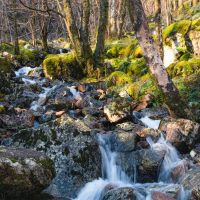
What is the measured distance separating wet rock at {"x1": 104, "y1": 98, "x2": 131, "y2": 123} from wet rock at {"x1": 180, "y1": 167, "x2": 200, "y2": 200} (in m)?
3.03

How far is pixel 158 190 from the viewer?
605 cm

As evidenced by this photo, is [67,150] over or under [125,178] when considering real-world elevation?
over

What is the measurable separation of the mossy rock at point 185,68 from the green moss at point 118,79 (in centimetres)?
168

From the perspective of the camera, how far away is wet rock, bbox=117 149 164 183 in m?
6.62

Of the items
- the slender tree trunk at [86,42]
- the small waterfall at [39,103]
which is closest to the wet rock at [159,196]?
the small waterfall at [39,103]

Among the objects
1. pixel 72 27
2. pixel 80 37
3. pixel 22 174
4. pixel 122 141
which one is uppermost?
pixel 72 27

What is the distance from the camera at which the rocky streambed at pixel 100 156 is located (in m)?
5.03

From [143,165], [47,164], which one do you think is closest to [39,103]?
[143,165]

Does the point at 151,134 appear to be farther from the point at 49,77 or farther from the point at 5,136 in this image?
the point at 49,77

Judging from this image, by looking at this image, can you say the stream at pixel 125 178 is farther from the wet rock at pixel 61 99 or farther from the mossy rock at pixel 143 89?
the wet rock at pixel 61 99

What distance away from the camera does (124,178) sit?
6715 mm

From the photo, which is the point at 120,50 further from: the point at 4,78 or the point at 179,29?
the point at 4,78

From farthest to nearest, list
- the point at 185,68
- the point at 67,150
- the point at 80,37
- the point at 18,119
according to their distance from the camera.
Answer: the point at 80,37 → the point at 185,68 → the point at 18,119 → the point at 67,150

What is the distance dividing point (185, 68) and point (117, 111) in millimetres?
3368
